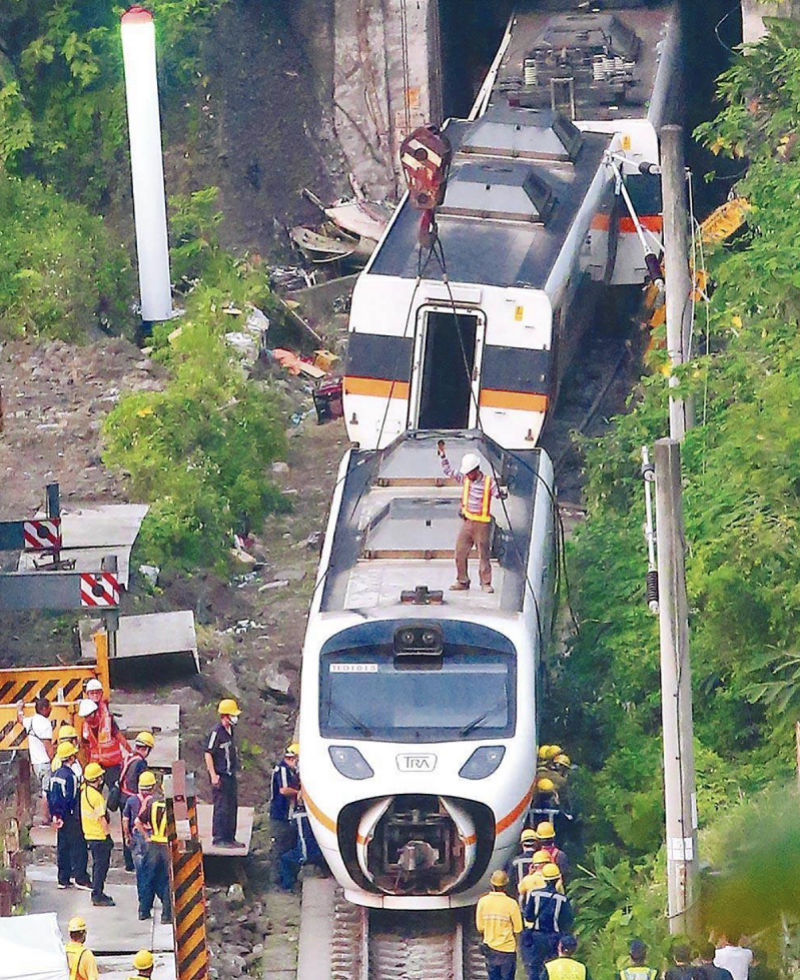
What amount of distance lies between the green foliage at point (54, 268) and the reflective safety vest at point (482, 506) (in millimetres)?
9951

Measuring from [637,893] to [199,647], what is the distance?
5942 mm

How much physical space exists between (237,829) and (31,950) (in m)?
4.75

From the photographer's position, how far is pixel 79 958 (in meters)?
13.3

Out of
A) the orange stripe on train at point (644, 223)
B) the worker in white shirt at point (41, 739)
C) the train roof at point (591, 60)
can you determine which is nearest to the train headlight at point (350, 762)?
the worker in white shirt at point (41, 739)

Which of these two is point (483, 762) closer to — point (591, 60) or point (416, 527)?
point (416, 527)

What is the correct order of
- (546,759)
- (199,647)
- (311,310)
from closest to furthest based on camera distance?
(546,759)
(199,647)
(311,310)

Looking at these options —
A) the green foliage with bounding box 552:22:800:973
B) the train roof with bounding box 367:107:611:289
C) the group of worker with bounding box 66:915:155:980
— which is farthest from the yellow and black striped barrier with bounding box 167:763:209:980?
the train roof with bounding box 367:107:611:289

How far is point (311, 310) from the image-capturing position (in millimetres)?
28234

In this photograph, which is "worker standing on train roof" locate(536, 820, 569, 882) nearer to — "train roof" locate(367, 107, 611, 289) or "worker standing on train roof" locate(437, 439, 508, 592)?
"worker standing on train roof" locate(437, 439, 508, 592)

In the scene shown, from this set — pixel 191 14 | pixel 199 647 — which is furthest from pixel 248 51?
pixel 199 647

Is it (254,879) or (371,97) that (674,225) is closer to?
(254,879)

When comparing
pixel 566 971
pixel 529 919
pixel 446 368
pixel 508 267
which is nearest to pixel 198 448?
pixel 446 368

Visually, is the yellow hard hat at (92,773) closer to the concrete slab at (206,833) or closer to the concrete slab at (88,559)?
the concrete slab at (206,833)

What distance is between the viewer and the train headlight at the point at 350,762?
15.6m
